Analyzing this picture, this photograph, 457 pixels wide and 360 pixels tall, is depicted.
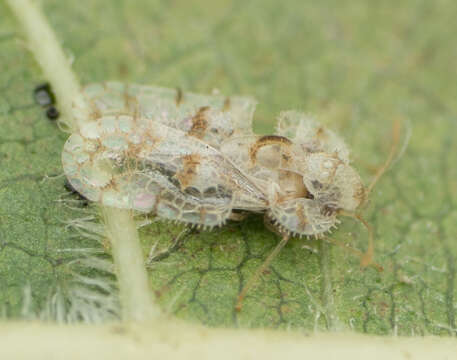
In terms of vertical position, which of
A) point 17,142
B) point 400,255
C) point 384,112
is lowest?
point 400,255

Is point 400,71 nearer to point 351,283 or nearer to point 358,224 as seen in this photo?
point 358,224

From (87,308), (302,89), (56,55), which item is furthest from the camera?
(302,89)

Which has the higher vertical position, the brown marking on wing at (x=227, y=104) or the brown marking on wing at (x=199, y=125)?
the brown marking on wing at (x=227, y=104)

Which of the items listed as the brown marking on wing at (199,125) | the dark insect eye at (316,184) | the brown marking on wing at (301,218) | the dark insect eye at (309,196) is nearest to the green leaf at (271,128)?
the brown marking on wing at (301,218)

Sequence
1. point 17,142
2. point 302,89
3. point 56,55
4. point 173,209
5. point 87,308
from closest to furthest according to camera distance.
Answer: point 87,308, point 173,209, point 17,142, point 56,55, point 302,89

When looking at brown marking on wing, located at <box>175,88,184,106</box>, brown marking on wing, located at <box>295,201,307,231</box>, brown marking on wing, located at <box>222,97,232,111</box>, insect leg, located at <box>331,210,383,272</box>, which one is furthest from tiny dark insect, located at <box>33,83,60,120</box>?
insect leg, located at <box>331,210,383,272</box>

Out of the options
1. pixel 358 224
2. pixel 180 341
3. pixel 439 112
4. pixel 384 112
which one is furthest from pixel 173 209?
pixel 439 112

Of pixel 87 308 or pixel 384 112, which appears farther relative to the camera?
pixel 384 112

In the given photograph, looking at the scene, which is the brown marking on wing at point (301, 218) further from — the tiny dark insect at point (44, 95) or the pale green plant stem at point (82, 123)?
the tiny dark insect at point (44, 95)
